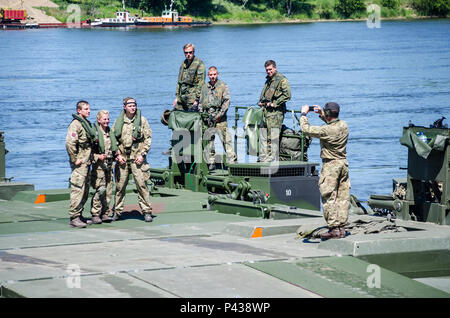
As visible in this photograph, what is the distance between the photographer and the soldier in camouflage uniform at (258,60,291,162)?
15906 mm

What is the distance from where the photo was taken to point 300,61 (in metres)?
68.1

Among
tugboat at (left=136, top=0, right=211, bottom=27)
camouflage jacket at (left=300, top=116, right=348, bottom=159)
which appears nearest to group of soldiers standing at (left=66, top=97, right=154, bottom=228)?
camouflage jacket at (left=300, top=116, right=348, bottom=159)

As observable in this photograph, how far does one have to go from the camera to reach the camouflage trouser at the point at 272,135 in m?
16.2

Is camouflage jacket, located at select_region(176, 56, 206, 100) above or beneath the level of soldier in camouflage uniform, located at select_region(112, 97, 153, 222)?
above

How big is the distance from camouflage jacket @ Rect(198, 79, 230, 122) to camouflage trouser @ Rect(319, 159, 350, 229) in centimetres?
546

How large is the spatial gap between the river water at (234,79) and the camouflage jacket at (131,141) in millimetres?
3869

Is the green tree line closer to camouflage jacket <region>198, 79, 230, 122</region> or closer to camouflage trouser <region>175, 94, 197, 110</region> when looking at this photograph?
camouflage trouser <region>175, 94, 197, 110</region>

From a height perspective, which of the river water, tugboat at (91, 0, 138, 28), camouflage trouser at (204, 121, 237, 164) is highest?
tugboat at (91, 0, 138, 28)

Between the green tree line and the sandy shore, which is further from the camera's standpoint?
the sandy shore

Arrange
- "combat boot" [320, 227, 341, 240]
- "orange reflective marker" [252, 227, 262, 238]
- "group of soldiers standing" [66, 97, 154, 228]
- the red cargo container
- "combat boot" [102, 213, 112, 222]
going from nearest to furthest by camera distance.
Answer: "combat boot" [320, 227, 341, 240] → "orange reflective marker" [252, 227, 262, 238] → "group of soldiers standing" [66, 97, 154, 228] → "combat boot" [102, 213, 112, 222] → the red cargo container

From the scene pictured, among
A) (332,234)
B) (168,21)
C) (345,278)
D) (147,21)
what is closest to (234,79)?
(332,234)

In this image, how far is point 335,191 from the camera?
10812 millimetres

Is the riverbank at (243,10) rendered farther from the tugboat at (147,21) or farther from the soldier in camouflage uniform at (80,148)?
the soldier in camouflage uniform at (80,148)

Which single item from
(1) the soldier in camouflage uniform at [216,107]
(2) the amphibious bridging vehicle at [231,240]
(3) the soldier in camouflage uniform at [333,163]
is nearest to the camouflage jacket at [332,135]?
(3) the soldier in camouflage uniform at [333,163]
